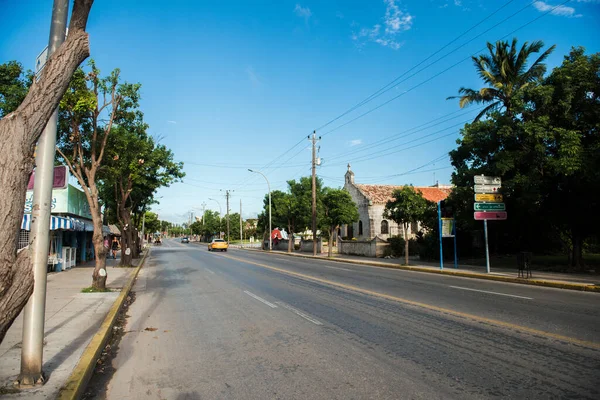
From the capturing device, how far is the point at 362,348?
593cm

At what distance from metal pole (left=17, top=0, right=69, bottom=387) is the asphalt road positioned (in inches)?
35.2

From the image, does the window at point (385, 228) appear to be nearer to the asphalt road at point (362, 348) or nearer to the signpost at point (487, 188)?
the signpost at point (487, 188)

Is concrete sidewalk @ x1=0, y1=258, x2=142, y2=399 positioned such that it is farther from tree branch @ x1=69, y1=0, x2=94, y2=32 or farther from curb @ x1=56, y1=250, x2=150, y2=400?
tree branch @ x1=69, y1=0, x2=94, y2=32

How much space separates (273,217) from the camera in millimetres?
52062

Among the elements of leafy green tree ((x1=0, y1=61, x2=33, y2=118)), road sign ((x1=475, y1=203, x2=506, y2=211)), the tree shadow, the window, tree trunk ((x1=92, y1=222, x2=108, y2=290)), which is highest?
leafy green tree ((x1=0, y1=61, x2=33, y2=118))

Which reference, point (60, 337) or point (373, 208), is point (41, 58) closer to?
point (60, 337)

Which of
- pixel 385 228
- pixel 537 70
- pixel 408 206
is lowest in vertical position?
pixel 385 228

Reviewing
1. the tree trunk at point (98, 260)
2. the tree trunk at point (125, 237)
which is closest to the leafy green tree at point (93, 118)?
the tree trunk at point (98, 260)

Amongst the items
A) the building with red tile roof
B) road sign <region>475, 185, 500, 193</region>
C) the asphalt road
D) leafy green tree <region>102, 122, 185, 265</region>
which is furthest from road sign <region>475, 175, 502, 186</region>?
the building with red tile roof

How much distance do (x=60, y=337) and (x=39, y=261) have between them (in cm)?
254

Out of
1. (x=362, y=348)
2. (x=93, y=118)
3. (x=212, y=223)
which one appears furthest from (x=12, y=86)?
(x=212, y=223)

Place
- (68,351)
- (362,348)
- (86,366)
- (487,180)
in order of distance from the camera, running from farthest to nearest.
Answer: (487,180) < (362,348) < (68,351) < (86,366)

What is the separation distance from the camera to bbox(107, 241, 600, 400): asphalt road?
4.46 m

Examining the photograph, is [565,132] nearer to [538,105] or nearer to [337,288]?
[538,105]
